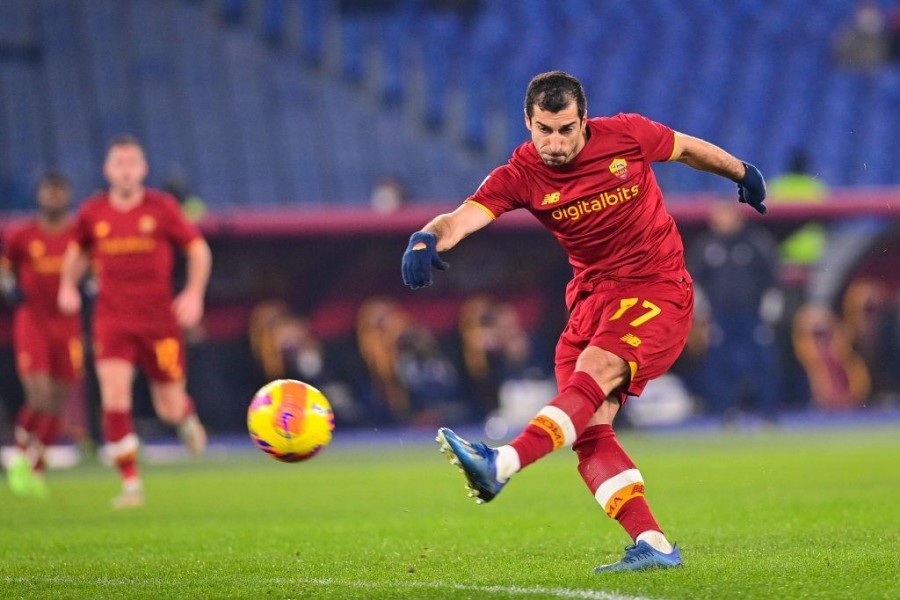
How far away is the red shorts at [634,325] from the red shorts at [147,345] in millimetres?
4876

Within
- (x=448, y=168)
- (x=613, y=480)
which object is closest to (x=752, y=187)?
(x=613, y=480)

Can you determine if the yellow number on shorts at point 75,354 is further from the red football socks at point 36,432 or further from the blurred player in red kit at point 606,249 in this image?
the blurred player in red kit at point 606,249

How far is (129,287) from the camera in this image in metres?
10.2

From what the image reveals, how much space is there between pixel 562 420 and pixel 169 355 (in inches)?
219

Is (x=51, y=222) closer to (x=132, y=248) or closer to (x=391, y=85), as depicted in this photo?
(x=132, y=248)

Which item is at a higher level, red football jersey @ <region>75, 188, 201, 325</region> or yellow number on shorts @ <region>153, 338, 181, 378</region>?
red football jersey @ <region>75, 188, 201, 325</region>

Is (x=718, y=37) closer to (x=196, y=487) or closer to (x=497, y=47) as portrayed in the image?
(x=497, y=47)

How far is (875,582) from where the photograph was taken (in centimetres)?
522

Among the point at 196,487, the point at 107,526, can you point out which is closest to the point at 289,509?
the point at 107,526

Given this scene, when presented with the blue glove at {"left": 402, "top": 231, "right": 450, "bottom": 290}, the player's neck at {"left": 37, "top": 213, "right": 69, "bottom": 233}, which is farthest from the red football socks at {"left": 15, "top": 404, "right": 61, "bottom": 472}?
the blue glove at {"left": 402, "top": 231, "right": 450, "bottom": 290}

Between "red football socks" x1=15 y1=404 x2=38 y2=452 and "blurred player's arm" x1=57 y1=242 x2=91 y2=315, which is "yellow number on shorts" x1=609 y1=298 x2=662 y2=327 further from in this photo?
"red football socks" x1=15 y1=404 x2=38 y2=452

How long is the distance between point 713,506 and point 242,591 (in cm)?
400

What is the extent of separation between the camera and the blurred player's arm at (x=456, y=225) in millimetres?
5480

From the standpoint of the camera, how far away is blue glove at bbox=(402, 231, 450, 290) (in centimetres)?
525
